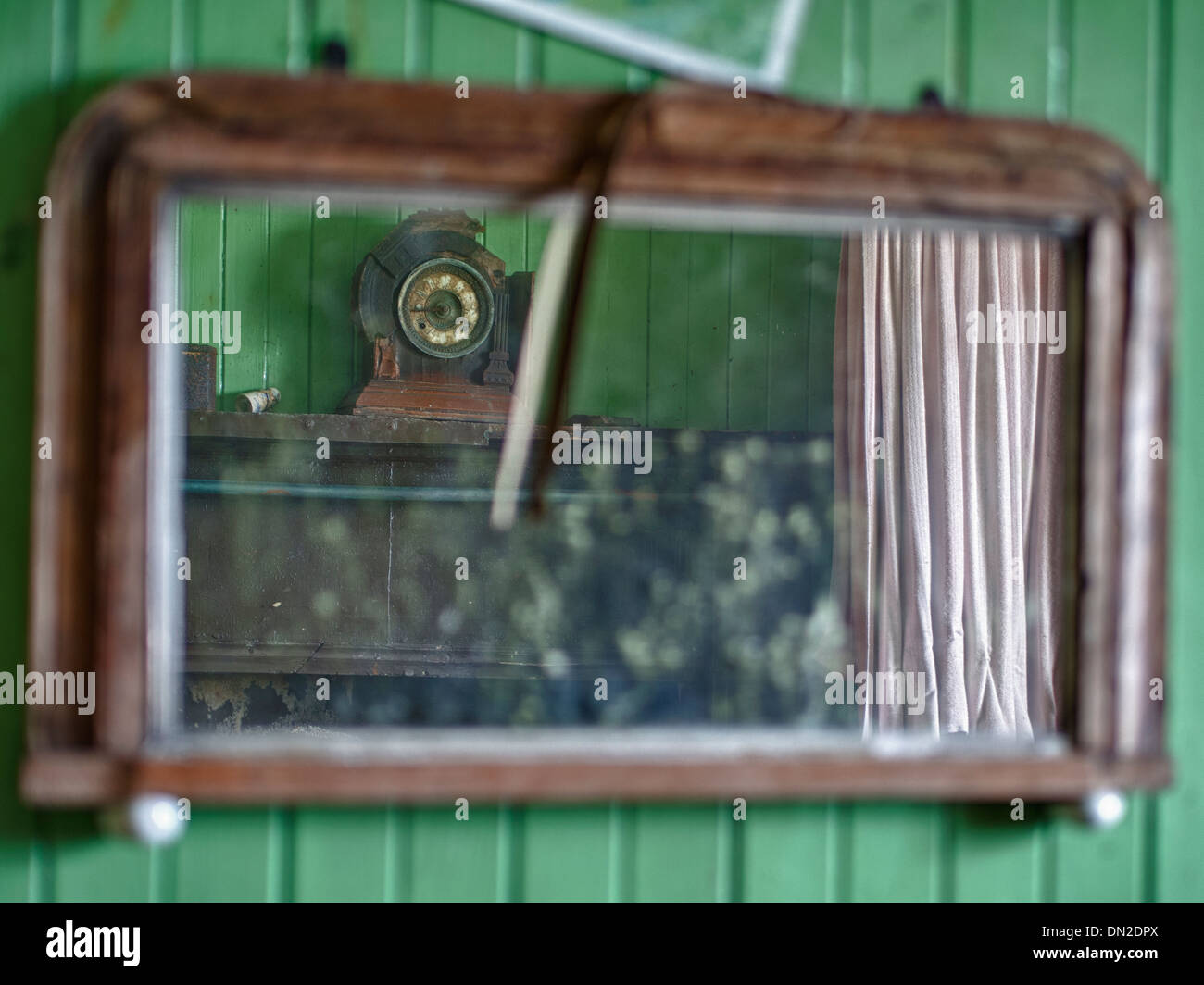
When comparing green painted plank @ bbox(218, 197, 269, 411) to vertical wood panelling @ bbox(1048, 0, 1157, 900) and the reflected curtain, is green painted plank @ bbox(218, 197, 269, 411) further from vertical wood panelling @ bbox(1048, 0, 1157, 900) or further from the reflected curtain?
vertical wood panelling @ bbox(1048, 0, 1157, 900)

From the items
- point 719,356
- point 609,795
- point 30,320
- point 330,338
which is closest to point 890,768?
point 609,795

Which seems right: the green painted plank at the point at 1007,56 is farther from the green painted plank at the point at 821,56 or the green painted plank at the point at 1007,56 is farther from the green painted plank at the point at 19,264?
the green painted plank at the point at 19,264

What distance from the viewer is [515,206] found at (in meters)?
1.13

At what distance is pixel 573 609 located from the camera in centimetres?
308

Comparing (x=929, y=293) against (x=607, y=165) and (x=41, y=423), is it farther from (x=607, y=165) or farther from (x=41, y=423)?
(x=41, y=423)

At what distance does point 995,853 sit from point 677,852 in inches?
15.1

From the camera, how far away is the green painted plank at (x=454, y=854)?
Result: 3.94 feet

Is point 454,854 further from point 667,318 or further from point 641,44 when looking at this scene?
point 667,318

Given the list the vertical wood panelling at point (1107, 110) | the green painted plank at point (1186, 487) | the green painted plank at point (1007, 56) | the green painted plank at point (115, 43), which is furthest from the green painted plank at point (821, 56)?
the green painted plank at point (115, 43)

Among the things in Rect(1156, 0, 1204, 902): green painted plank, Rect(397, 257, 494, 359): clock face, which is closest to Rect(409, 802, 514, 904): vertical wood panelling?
Rect(1156, 0, 1204, 902): green painted plank

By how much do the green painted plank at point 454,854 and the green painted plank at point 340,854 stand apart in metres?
0.04

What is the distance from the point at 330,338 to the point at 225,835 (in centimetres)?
237

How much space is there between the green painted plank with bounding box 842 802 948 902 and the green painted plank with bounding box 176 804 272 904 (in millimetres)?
687

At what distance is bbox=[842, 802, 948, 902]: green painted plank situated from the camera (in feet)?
4.08
